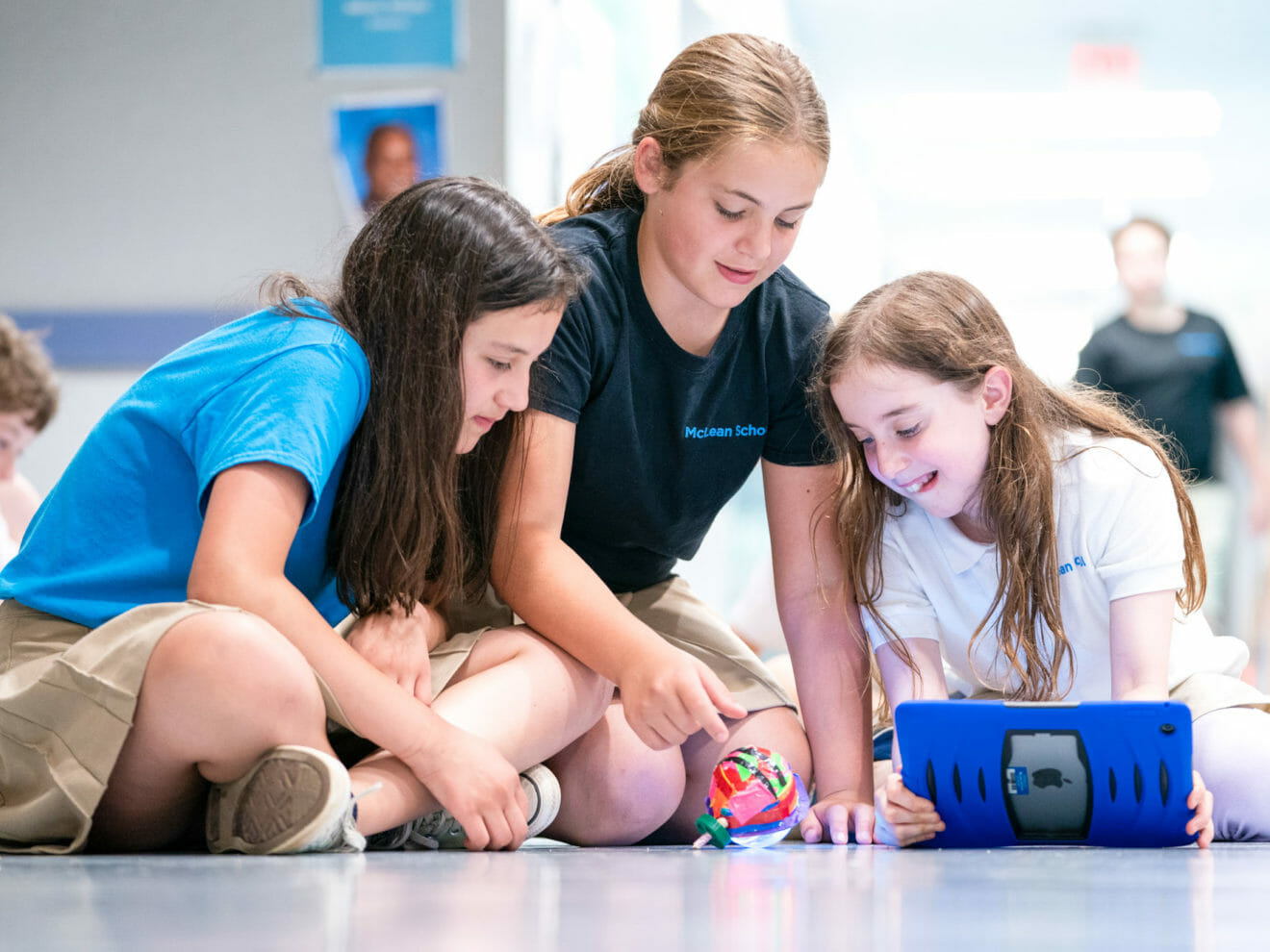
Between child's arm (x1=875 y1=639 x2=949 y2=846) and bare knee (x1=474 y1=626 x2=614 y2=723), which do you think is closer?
child's arm (x1=875 y1=639 x2=949 y2=846)

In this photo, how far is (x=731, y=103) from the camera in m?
1.57

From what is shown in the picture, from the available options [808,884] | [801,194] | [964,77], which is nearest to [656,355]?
[801,194]

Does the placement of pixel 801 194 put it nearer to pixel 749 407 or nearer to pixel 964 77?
pixel 749 407

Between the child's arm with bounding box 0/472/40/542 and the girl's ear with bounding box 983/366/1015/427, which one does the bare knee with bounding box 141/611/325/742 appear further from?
the child's arm with bounding box 0/472/40/542

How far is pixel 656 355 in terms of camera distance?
1.72 meters

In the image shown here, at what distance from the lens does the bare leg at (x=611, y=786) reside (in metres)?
1.57

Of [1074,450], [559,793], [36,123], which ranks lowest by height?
[559,793]

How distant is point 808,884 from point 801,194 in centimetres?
88

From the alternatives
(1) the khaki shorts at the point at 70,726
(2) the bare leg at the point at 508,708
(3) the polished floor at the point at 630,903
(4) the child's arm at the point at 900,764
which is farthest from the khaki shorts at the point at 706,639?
(1) the khaki shorts at the point at 70,726

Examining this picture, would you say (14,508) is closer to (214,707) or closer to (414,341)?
(414,341)

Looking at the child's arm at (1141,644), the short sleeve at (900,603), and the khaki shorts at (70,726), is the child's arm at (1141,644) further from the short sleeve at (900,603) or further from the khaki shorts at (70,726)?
the khaki shorts at (70,726)

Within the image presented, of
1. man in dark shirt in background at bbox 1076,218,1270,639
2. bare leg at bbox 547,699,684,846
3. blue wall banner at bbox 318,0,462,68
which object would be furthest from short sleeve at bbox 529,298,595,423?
man in dark shirt in background at bbox 1076,218,1270,639

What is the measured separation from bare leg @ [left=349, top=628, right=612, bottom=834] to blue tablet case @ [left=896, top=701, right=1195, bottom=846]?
348mm

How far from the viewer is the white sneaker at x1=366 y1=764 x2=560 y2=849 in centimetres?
133
